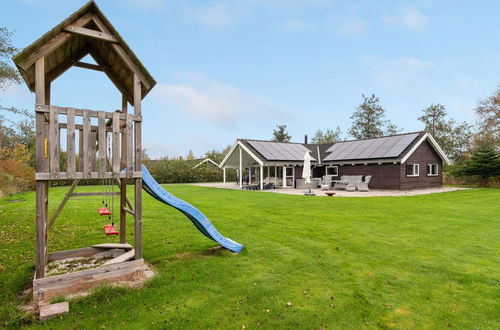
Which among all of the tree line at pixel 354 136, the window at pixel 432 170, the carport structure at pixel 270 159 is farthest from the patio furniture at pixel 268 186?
the tree line at pixel 354 136

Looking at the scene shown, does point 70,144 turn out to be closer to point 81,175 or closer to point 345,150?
point 81,175

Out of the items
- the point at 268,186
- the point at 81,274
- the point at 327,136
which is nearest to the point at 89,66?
the point at 81,274

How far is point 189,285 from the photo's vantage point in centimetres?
402

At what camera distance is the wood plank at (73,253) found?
482cm

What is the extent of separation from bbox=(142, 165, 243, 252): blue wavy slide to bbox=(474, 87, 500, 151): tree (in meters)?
34.1

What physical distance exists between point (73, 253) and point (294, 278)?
395cm

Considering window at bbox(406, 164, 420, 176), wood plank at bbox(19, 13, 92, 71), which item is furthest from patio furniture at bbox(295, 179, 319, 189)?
wood plank at bbox(19, 13, 92, 71)

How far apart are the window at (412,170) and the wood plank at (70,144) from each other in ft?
72.6

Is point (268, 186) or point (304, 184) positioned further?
point (304, 184)

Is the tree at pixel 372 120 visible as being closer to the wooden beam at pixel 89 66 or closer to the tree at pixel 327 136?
the tree at pixel 327 136

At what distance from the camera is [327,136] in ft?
192

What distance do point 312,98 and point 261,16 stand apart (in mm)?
19003

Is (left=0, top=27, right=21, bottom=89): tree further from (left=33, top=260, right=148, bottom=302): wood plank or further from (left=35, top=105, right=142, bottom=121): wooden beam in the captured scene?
(left=33, top=260, right=148, bottom=302): wood plank

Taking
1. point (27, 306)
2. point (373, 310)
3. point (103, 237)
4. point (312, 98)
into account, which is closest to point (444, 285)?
point (373, 310)
